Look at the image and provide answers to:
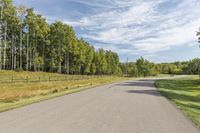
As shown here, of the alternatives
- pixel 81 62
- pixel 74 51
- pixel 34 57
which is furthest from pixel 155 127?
pixel 81 62

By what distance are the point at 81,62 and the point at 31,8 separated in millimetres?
32830

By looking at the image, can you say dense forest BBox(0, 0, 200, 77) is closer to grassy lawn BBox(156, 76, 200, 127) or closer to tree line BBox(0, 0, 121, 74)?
tree line BBox(0, 0, 121, 74)

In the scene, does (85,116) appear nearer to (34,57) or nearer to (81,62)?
(34,57)

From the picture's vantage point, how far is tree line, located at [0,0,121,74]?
60.8 meters

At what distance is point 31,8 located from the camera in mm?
62688

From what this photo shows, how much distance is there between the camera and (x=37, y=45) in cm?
7631

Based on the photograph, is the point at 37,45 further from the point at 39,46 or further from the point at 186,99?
the point at 186,99

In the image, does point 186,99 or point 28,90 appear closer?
point 186,99

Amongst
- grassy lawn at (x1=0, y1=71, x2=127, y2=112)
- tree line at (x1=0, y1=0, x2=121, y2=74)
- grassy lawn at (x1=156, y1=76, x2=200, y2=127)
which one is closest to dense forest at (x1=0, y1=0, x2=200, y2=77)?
tree line at (x1=0, y1=0, x2=121, y2=74)

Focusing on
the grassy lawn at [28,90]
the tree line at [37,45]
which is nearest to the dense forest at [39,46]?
the tree line at [37,45]

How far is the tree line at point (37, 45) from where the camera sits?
60.8 m

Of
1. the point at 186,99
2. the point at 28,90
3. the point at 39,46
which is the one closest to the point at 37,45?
the point at 39,46

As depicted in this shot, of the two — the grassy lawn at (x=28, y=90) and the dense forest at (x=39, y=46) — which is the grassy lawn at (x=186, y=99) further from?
the dense forest at (x=39, y=46)

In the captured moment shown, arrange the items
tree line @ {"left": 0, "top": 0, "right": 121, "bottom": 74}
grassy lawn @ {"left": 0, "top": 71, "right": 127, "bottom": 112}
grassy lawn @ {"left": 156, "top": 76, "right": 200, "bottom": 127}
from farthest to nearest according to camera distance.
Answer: tree line @ {"left": 0, "top": 0, "right": 121, "bottom": 74}, grassy lawn @ {"left": 0, "top": 71, "right": 127, "bottom": 112}, grassy lawn @ {"left": 156, "top": 76, "right": 200, "bottom": 127}
